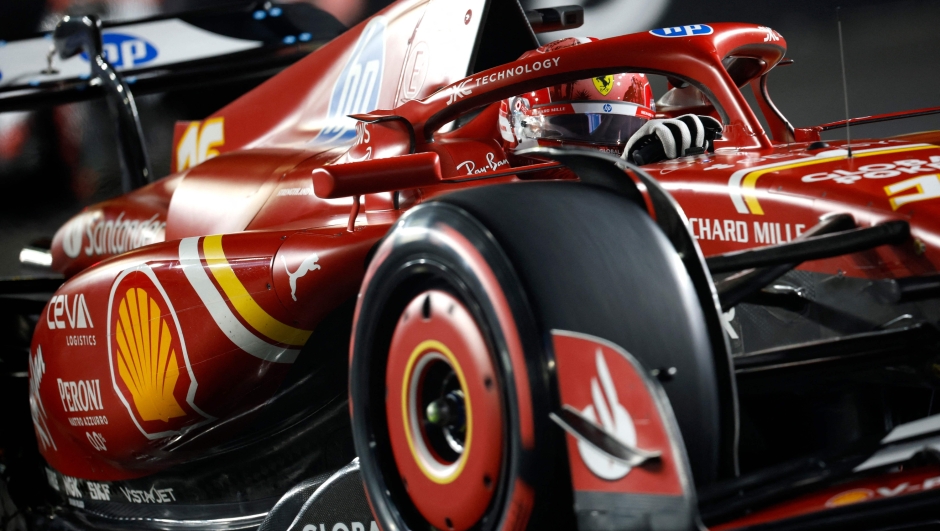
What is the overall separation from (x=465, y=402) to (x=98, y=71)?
2.94m

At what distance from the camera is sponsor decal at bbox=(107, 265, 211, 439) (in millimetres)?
1625

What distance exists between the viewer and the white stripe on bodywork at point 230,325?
154cm

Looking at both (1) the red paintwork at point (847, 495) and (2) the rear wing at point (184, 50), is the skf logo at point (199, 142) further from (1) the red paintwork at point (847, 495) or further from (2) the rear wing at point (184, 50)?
(1) the red paintwork at point (847, 495)

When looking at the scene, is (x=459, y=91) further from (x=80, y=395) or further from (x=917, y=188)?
(x=80, y=395)

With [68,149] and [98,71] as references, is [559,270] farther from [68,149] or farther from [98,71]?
[68,149]

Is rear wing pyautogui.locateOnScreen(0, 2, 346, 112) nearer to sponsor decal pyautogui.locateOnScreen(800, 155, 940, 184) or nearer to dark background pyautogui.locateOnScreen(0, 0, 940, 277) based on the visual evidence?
dark background pyautogui.locateOnScreen(0, 0, 940, 277)

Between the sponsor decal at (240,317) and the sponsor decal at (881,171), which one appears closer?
the sponsor decal at (881,171)

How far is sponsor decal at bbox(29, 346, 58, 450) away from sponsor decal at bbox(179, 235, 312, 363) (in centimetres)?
64

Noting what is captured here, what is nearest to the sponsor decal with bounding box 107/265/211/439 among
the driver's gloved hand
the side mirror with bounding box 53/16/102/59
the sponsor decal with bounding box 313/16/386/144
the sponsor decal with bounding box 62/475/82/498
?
the sponsor decal with bounding box 62/475/82/498

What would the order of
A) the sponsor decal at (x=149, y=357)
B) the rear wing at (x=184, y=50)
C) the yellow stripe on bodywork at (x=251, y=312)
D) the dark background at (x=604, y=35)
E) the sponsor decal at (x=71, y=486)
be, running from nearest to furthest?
the yellow stripe on bodywork at (x=251, y=312)
the sponsor decal at (x=149, y=357)
the sponsor decal at (x=71, y=486)
the dark background at (x=604, y=35)
the rear wing at (x=184, y=50)

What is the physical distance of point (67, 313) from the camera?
6.21 ft

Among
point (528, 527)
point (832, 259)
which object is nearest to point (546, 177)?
point (832, 259)

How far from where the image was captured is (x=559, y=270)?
856 millimetres

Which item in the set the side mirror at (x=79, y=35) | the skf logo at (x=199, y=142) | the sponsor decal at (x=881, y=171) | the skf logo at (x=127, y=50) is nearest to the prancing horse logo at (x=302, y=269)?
the sponsor decal at (x=881, y=171)
